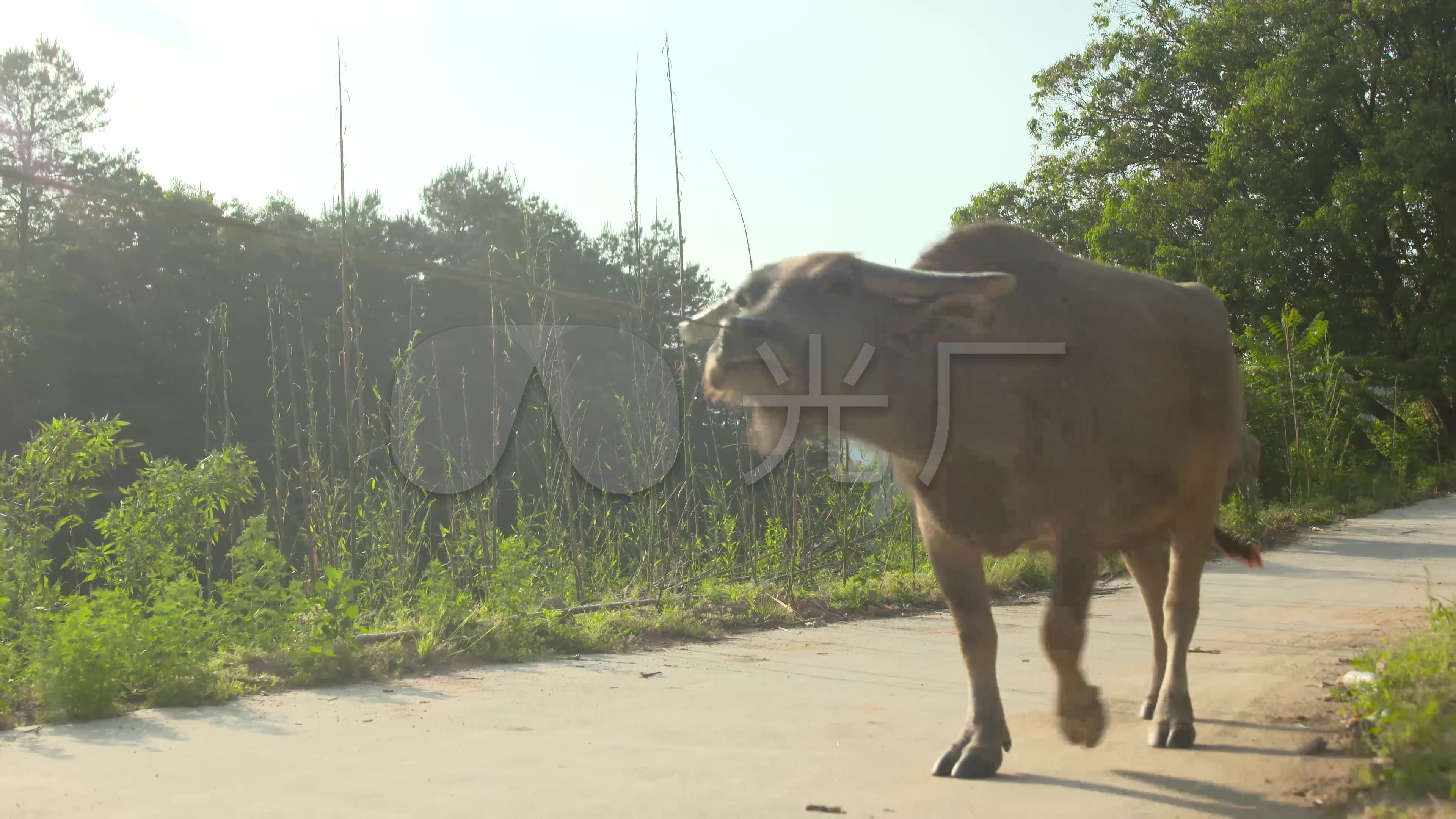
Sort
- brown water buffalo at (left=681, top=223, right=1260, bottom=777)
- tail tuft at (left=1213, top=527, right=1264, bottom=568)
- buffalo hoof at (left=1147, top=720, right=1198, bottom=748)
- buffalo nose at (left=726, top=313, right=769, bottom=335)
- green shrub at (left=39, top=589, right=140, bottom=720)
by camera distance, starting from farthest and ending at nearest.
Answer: tail tuft at (left=1213, top=527, right=1264, bottom=568) → green shrub at (left=39, top=589, right=140, bottom=720) → buffalo hoof at (left=1147, top=720, right=1198, bottom=748) → brown water buffalo at (left=681, top=223, right=1260, bottom=777) → buffalo nose at (left=726, top=313, right=769, bottom=335)

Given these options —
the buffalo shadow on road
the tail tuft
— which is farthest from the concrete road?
the tail tuft

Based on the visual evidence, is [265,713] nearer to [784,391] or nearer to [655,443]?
[784,391]

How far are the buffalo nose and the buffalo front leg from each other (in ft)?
3.27

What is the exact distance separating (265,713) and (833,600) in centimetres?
392

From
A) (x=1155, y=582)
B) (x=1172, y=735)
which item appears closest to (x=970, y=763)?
(x=1172, y=735)

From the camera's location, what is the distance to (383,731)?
4219 mm

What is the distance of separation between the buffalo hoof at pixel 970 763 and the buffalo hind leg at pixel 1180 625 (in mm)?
745

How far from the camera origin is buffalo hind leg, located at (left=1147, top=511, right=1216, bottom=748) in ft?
13.0

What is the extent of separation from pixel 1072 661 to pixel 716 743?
131cm

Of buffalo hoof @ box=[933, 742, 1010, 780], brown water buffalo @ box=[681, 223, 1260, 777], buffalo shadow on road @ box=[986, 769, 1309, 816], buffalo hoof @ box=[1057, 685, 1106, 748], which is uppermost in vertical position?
brown water buffalo @ box=[681, 223, 1260, 777]

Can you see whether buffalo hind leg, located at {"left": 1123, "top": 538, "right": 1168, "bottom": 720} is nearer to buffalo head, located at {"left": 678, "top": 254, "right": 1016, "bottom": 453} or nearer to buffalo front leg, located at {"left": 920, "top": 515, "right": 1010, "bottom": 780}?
buffalo front leg, located at {"left": 920, "top": 515, "right": 1010, "bottom": 780}

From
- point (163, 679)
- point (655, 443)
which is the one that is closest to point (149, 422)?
point (655, 443)

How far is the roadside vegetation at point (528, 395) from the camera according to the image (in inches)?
213

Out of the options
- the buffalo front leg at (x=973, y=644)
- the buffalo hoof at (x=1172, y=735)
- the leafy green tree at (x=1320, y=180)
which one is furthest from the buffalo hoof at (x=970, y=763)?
the leafy green tree at (x=1320, y=180)
